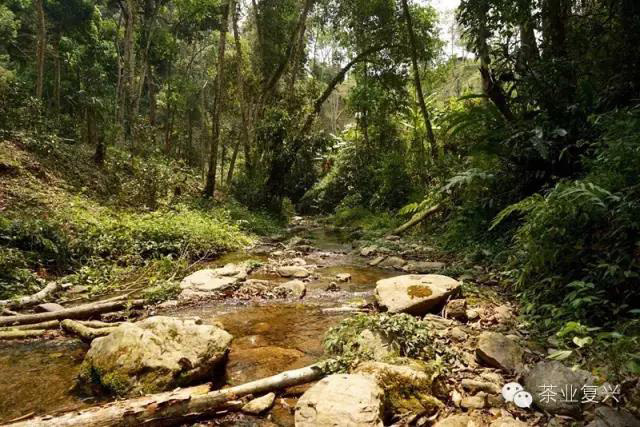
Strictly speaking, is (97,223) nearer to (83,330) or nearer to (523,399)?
(83,330)

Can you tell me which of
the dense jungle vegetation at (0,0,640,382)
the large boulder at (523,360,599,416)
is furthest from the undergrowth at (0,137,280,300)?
the large boulder at (523,360,599,416)

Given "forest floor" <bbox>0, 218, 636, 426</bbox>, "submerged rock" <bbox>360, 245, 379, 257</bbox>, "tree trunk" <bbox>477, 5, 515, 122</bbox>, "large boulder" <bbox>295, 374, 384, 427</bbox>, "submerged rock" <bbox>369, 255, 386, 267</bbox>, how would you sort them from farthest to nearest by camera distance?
"submerged rock" <bbox>360, 245, 379, 257</bbox>, "submerged rock" <bbox>369, 255, 386, 267</bbox>, "tree trunk" <bbox>477, 5, 515, 122</bbox>, "forest floor" <bbox>0, 218, 636, 426</bbox>, "large boulder" <bbox>295, 374, 384, 427</bbox>

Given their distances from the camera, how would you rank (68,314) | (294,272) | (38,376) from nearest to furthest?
(38,376) < (68,314) < (294,272)

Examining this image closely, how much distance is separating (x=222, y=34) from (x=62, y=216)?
8.85m

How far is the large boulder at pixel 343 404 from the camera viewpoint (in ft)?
8.37

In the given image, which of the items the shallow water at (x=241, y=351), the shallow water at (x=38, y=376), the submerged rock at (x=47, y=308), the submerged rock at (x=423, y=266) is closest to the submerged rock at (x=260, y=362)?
the shallow water at (x=241, y=351)

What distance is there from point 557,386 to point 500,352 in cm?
64

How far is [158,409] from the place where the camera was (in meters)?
2.73

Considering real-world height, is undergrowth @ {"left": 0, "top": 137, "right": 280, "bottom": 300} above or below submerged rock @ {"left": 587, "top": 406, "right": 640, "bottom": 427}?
above

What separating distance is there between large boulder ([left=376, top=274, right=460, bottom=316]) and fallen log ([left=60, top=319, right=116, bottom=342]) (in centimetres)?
308

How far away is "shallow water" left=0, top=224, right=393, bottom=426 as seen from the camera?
3.17 metres

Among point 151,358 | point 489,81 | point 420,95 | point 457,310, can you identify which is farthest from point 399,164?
point 151,358

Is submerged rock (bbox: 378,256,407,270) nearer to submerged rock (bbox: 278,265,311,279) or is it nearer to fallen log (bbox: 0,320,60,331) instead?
submerged rock (bbox: 278,265,311,279)

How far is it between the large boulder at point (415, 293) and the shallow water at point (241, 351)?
61 centimetres
